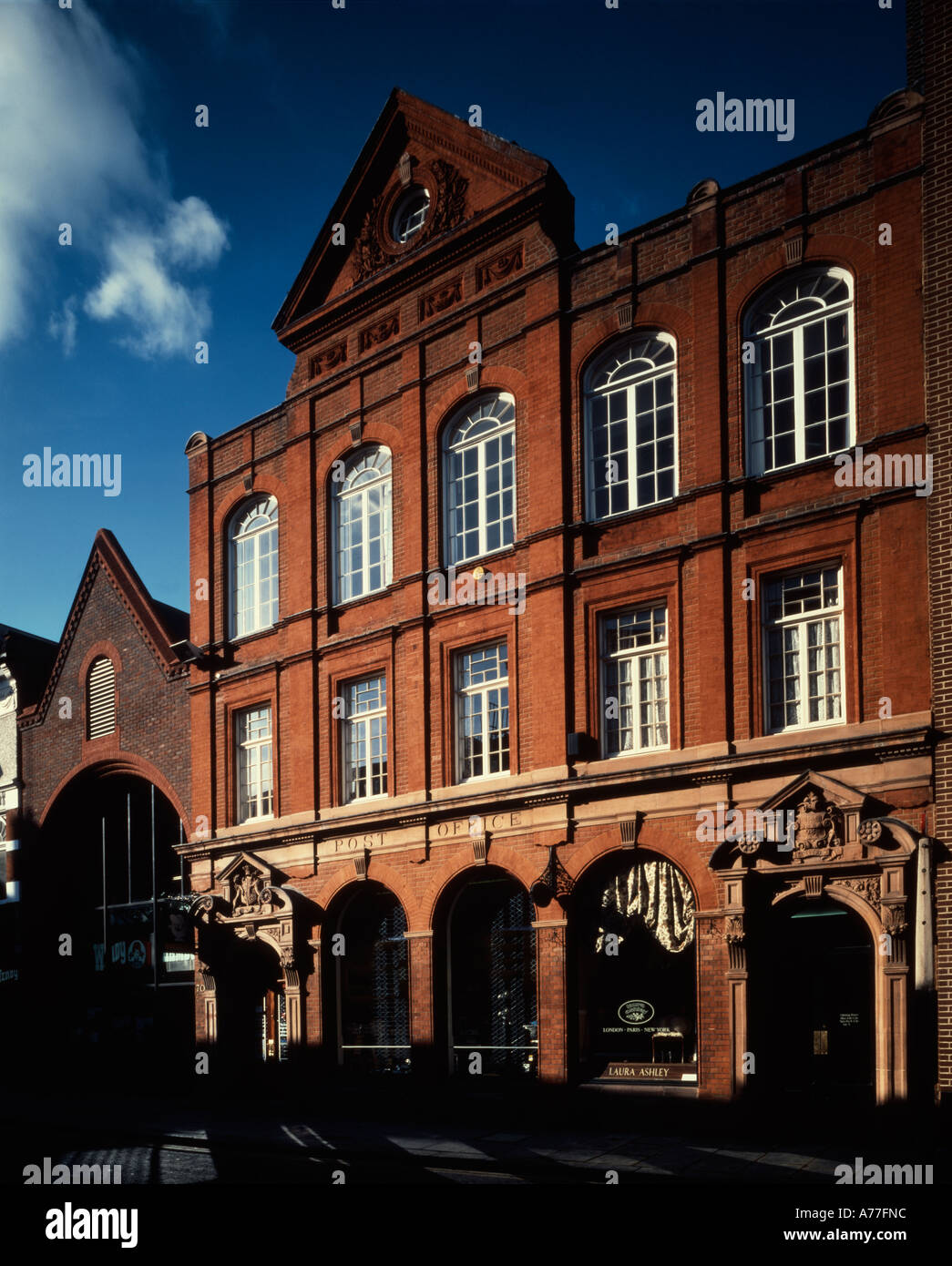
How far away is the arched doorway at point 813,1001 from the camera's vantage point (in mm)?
14055

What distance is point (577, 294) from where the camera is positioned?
17828 mm

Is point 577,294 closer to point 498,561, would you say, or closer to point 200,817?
point 498,561

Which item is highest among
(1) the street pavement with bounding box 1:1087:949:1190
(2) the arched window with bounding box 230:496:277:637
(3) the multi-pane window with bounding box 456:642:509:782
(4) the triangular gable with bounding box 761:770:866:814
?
(2) the arched window with bounding box 230:496:277:637

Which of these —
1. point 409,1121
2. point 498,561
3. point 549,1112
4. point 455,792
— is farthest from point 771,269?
point 409,1121

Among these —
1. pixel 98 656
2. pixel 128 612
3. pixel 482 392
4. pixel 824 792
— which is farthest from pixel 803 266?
pixel 98 656

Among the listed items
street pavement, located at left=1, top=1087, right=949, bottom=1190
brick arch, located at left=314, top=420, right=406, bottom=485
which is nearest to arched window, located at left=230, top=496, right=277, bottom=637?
brick arch, located at left=314, top=420, right=406, bottom=485

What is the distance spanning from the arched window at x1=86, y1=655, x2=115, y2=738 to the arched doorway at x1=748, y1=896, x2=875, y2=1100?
53.1ft

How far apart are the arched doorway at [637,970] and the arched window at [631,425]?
4980 mm

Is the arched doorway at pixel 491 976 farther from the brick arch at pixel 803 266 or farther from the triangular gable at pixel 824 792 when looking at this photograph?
the brick arch at pixel 803 266

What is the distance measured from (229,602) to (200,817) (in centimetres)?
414

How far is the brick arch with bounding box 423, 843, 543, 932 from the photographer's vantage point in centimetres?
1722

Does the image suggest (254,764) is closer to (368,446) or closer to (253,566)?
(253,566)

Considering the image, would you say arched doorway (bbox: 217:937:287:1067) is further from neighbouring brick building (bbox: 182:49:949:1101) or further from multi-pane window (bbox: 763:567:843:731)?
multi-pane window (bbox: 763:567:843:731)

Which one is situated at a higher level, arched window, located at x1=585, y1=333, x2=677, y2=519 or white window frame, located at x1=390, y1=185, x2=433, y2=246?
white window frame, located at x1=390, y1=185, x2=433, y2=246
